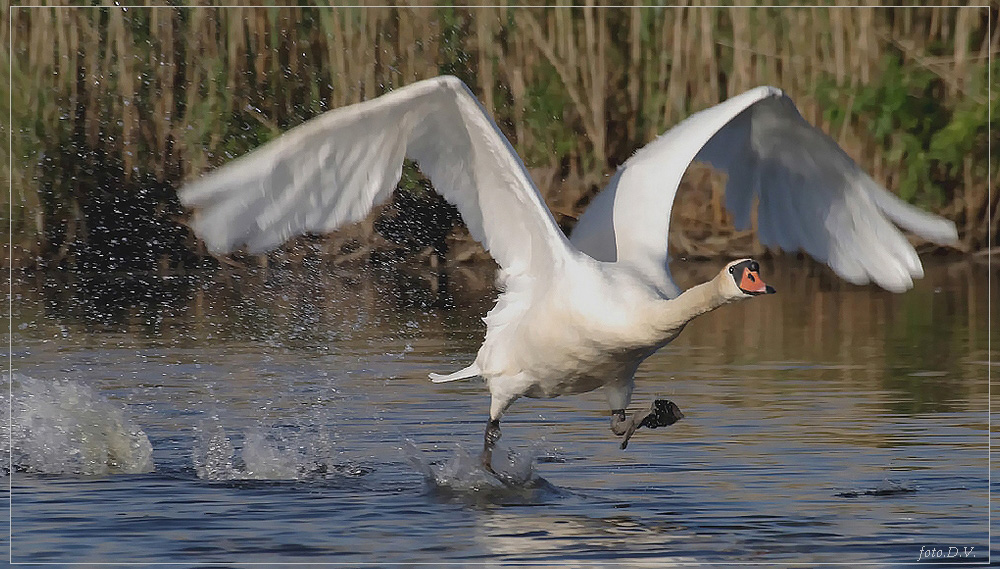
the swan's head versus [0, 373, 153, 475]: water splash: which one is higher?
the swan's head

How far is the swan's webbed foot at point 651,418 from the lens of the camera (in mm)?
8195

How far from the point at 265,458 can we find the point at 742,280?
8.55 feet

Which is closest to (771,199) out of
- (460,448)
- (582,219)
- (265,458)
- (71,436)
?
(582,219)

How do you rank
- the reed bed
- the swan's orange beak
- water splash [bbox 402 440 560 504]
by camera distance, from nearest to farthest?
the swan's orange beak
water splash [bbox 402 440 560 504]
the reed bed

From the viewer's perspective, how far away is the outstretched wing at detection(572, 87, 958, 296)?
7723 mm

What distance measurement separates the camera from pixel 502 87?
52.7 feet

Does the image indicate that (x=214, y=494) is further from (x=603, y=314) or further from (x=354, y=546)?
(x=603, y=314)

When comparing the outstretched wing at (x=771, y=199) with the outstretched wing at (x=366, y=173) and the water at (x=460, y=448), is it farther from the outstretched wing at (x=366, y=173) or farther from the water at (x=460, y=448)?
the water at (x=460, y=448)

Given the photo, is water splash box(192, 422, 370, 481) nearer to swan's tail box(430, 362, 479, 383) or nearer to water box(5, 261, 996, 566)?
water box(5, 261, 996, 566)

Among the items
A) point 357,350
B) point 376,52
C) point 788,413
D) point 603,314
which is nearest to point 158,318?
point 357,350

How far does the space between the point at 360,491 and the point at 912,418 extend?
2943mm

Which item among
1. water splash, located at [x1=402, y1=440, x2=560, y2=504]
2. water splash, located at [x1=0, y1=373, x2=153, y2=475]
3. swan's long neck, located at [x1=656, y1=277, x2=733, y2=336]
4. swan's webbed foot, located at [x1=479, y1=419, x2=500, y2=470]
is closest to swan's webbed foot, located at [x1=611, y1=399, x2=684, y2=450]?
water splash, located at [x1=402, y1=440, x2=560, y2=504]

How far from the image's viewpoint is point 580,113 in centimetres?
1628

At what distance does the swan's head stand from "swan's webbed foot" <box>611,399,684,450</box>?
142 cm
